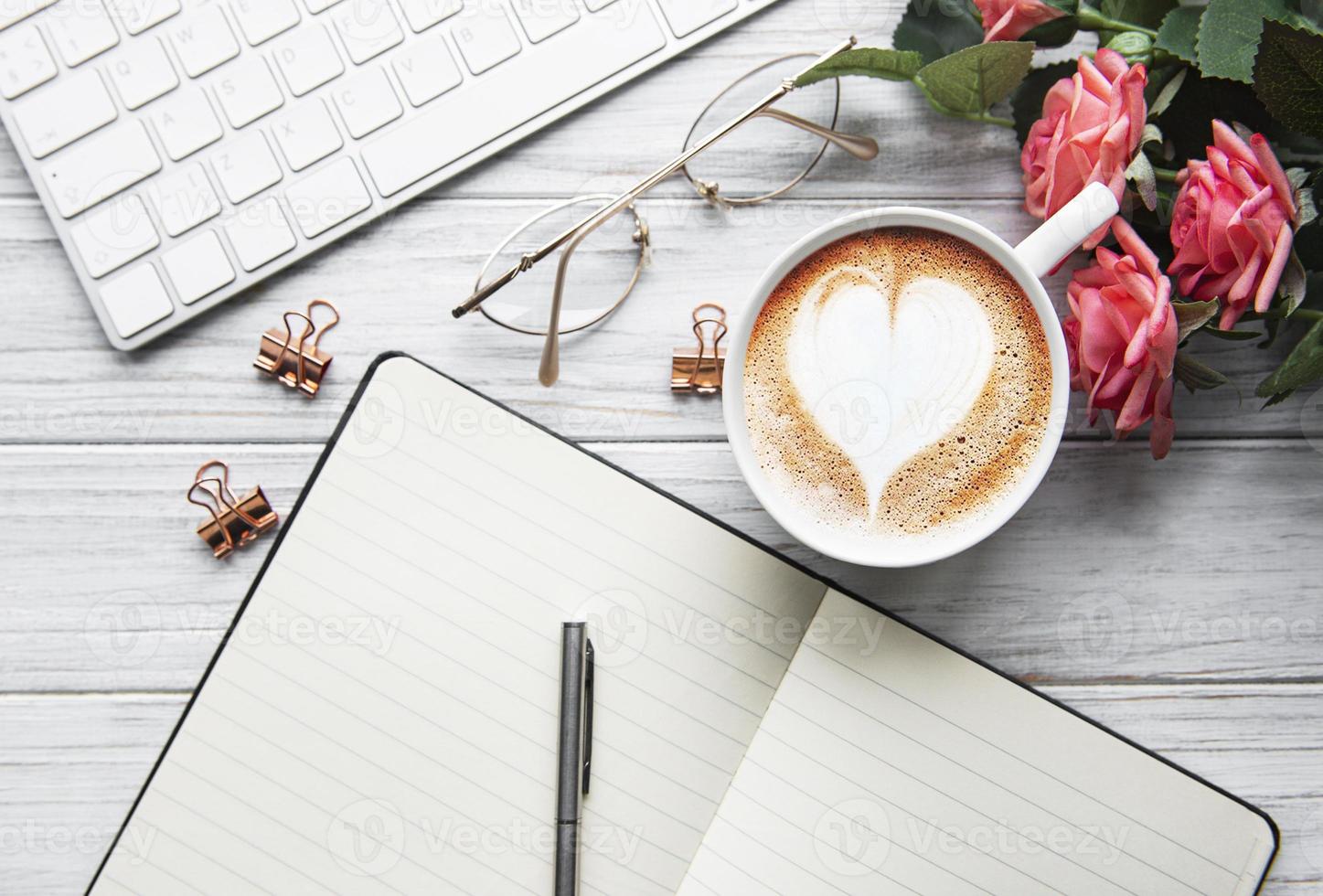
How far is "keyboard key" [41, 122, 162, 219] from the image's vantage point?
25.4 inches

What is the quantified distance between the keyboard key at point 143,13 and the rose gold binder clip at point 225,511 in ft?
1.06

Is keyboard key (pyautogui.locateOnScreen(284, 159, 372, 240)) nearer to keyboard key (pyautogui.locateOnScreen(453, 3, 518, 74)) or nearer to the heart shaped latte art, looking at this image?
keyboard key (pyautogui.locateOnScreen(453, 3, 518, 74))

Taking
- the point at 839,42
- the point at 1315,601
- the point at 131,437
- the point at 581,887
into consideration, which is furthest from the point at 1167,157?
the point at 131,437

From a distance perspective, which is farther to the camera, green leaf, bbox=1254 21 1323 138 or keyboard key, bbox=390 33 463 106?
keyboard key, bbox=390 33 463 106

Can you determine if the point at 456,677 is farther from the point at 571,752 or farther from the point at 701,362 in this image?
the point at 701,362

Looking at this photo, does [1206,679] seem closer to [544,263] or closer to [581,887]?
[581,887]

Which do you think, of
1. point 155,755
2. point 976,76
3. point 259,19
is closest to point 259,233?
point 259,19

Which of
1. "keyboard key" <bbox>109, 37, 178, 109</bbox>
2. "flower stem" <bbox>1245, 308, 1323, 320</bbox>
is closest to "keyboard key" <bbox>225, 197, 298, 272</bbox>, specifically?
"keyboard key" <bbox>109, 37, 178, 109</bbox>

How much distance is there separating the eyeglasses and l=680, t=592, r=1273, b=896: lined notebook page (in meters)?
0.30

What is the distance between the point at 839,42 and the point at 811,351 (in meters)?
0.28

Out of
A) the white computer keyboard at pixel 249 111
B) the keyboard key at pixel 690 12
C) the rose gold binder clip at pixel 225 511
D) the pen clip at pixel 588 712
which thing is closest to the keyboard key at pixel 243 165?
the white computer keyboard at pixel 249 111

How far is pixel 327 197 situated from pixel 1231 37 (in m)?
0.62

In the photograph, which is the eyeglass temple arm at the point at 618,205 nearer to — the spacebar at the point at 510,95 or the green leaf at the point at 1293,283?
the spacebar at the point at 510,95

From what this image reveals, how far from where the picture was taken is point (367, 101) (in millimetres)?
650
